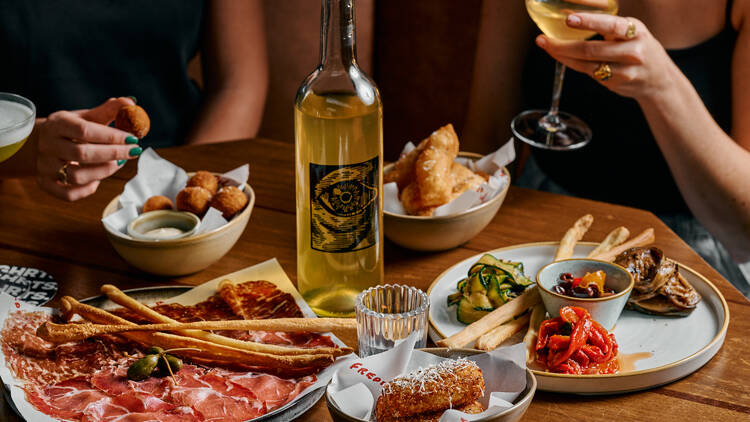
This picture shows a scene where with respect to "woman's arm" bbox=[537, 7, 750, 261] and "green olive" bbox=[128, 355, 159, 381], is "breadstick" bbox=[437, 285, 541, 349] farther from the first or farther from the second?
"woman's arm" bbox=[537, 7, 750, 261]

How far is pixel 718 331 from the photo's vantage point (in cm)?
106

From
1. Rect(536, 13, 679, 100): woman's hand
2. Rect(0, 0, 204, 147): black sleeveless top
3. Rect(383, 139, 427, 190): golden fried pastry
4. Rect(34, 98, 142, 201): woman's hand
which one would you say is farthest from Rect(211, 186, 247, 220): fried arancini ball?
Rect(0, 0, 204, 147): black sleeveless top

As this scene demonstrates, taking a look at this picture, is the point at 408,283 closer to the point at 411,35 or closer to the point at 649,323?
the point at 649,323

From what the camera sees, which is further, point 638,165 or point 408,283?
point 638,165

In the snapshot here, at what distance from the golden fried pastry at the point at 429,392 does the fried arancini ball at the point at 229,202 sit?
0.55 m

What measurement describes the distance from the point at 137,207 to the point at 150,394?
0.47m

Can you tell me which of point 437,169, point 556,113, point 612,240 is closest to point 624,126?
point 556,113

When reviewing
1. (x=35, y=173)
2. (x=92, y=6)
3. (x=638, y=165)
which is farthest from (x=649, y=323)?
(x=92, y=6)

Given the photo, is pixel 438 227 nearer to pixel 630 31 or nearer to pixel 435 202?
pixel 435 202

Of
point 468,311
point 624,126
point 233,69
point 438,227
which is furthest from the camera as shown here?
point 233,69

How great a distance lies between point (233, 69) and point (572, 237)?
1.30 meters

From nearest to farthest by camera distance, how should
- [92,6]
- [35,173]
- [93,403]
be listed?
[93,403]
[35,173]
[92,6]

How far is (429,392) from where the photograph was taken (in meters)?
0.80

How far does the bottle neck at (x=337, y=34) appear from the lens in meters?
0.98
